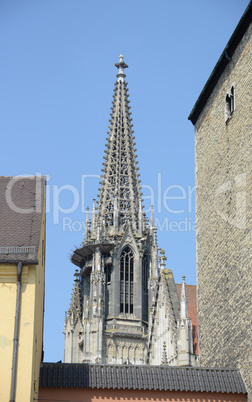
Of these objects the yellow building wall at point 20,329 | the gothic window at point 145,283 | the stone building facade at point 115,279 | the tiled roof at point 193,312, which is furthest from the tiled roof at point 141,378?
the gothic window at point 145,283

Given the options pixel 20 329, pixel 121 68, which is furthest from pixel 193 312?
pixel 121 68

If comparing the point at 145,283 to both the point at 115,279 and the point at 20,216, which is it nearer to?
the point at 115,279

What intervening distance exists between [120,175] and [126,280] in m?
9.77

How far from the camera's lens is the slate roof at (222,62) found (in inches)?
869

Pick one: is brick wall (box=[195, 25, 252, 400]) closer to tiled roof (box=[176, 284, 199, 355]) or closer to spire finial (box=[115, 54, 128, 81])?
tiled roof (box=[176, 284, 199, 355])

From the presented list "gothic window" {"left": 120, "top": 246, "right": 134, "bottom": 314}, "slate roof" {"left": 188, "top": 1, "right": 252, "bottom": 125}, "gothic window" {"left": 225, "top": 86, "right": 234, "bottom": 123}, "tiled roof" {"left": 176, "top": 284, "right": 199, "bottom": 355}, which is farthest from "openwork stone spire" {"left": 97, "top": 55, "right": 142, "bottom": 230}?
"gothic window" {"left": 225, "top": 86, "right": 234, "bottom": 123}

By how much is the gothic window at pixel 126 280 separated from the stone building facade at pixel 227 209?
40607 millimetres

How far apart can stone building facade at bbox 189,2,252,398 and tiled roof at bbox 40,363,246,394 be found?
522mm

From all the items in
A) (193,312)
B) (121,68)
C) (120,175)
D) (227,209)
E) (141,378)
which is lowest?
(141,378)

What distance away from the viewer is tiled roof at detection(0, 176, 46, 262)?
60.4 ft

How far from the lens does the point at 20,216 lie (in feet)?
65.0

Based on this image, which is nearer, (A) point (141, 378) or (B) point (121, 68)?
(A) point (141, 378)

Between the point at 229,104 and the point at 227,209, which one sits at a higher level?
the point at 229,104

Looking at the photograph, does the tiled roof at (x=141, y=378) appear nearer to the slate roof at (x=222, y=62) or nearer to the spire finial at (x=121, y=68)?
the slate roof at (x=222, y=62)
